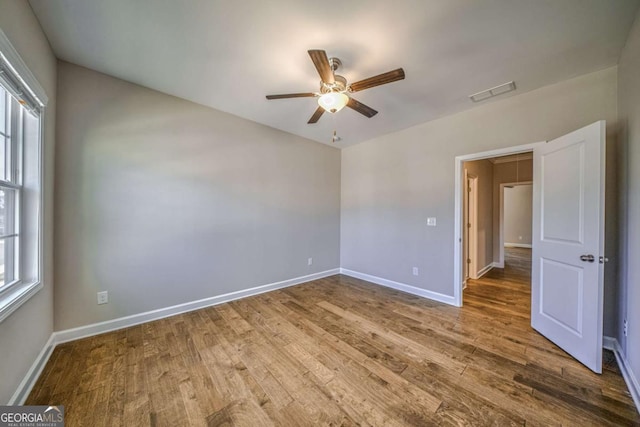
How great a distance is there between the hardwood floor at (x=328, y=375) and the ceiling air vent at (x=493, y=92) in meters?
2.60

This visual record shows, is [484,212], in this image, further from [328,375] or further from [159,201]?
[159,201]

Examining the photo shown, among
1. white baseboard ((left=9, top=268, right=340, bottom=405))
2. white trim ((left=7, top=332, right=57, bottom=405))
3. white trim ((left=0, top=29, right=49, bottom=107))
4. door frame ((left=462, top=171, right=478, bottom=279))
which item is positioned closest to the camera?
white trim ((left=0, top=29, right=49, bottom=107))

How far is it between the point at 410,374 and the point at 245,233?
2.61m

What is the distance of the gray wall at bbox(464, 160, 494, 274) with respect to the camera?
455 centimetres

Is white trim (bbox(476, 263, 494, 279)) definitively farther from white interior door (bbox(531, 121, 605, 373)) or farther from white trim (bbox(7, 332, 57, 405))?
white trim (bbox(7, 332, 57, 405))

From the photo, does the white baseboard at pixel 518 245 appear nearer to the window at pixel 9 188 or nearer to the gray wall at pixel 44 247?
the gray wall at pixel 44 247

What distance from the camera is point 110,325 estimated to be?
2381mm

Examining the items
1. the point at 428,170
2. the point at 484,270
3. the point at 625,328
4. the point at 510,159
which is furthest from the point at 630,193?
the point at 510,159

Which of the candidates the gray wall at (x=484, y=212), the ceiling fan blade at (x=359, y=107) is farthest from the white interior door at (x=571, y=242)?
the gray wall at (x=484, y=212)

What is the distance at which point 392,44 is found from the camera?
185 centimetres

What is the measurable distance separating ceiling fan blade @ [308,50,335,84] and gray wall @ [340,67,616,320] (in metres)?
2.23

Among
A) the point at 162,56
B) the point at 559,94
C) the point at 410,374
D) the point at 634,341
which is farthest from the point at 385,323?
the point at 162,56

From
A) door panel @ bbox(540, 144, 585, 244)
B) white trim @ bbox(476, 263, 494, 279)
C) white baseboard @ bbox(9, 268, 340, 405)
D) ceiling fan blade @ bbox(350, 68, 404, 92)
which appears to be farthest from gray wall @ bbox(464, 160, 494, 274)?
white baseboard @ bbox(9, 268, 340, 405)

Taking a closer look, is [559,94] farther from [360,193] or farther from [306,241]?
[306,241]
